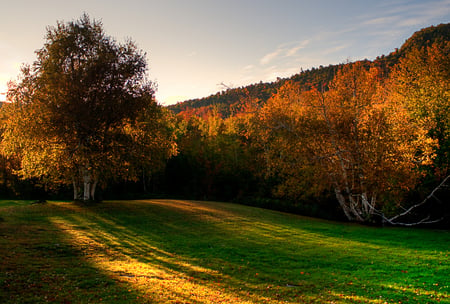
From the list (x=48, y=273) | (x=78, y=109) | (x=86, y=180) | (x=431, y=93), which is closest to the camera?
(x=48, y=273)

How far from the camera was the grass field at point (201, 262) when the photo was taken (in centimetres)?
966

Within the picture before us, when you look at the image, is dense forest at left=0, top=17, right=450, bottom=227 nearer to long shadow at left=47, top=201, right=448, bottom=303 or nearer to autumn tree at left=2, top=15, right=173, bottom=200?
autumn tree at left=2, top=15, right=173, bottom=200

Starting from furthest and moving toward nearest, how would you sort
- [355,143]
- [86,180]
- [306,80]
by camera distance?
[306,80]
[355,143]
[86,180]

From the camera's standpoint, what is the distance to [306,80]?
100m

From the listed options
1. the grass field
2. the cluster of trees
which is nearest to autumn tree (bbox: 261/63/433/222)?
the cluster of trees

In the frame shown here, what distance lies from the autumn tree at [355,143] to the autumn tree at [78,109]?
55.8 ft

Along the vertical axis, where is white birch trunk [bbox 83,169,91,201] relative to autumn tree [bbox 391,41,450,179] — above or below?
below

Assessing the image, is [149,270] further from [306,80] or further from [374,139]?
[306,80]

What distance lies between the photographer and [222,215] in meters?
29.6

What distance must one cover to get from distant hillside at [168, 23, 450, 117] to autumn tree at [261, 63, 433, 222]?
392 cm

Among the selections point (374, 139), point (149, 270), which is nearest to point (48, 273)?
point (149, 270)

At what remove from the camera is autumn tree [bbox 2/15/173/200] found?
80.9ft

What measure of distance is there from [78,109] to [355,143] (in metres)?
28.1

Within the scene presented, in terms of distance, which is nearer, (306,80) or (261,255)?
(261,255)
